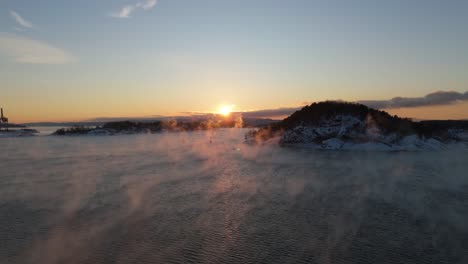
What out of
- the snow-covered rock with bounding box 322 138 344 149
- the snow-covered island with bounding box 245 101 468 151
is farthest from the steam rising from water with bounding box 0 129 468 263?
the snow-covered island with bounding box 245 101 468 151

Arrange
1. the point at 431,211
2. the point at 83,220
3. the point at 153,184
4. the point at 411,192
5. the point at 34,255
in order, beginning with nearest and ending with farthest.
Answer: the point at 34,255 → the point at 83,220 → the point at 431,211 → the point at 411,192 → the point at 153,184

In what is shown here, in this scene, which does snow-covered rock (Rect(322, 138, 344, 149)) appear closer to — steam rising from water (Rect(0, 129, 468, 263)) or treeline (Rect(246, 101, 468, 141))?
treeline (Rect(246, 101, 468, 141))

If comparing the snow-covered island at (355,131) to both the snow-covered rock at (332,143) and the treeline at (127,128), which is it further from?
the treeline at (127,128)

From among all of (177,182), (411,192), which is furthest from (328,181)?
(177,182)

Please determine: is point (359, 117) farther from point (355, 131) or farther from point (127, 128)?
point (127, 128)

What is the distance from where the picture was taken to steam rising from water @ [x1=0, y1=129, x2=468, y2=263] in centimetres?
848

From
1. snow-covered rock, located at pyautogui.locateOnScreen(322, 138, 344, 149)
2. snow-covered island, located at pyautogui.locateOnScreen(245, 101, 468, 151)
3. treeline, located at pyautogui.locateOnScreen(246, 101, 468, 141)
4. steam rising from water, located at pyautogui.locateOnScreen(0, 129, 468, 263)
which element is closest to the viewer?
steam rising from water, located at pyautogui.locateOnScreen(0, 129, 468, 263)

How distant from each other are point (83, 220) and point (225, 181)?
9.20m

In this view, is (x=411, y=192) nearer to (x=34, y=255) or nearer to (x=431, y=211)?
(x=431, y=211)

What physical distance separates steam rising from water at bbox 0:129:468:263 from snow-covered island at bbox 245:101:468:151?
23.2m

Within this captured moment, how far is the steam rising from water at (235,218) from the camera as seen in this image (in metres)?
8.48

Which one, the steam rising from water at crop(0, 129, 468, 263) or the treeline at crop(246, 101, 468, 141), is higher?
the treeline at crop(246, 101, 468, 141)

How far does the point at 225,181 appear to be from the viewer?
62.5 ft

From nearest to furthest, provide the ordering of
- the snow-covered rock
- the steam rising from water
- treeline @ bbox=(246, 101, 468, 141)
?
1. the steam rising from water
2. the snow-covered rock
3. treeline @ bbox=(246, 101, 468, 141)
